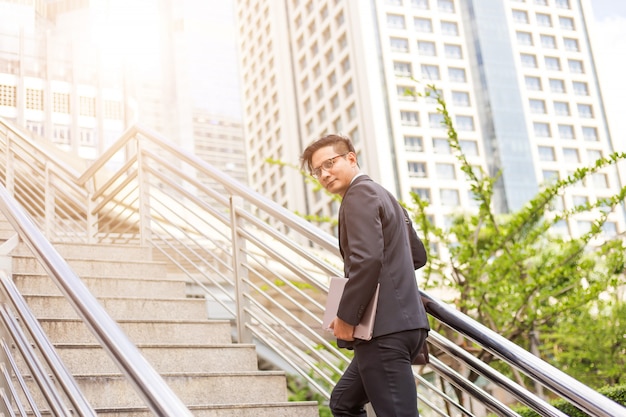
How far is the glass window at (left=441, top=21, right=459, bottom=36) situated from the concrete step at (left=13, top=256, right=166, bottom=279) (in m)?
50.5

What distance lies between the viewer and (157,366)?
360cm

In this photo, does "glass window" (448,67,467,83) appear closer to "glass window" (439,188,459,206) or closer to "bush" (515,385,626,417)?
"glass window" (439,188,459,206)

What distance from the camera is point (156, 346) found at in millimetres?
3617

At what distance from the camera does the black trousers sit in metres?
2.15

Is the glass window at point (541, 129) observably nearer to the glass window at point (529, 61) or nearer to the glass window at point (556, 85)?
the glass window at point (556, 85)

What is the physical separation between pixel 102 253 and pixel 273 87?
60.0 m

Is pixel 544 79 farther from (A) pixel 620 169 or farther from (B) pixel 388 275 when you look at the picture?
(B) pixel 388 275

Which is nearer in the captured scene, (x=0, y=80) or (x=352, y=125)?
(x=0, y=80)

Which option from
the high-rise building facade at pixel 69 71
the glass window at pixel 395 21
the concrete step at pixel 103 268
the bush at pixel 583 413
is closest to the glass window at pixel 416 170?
the glass window at pixel 395 21

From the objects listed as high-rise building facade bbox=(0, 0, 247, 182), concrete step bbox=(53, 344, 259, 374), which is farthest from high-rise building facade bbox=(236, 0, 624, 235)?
concrete step bbox=(53, 344, 259, 374)

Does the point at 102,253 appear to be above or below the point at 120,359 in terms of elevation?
above

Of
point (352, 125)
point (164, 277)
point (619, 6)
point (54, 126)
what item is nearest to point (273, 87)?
point (352, 125)

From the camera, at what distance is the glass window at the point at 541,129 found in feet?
173

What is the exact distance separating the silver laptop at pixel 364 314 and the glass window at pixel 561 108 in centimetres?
5585
